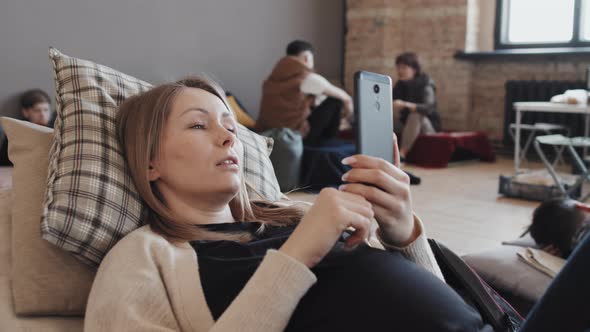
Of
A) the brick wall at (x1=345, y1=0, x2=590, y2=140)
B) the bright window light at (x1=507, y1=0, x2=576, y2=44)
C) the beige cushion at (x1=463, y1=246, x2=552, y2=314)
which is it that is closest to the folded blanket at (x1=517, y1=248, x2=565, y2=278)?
the beige cushion at (x1=463, y1=246, x2=552, y2=314)

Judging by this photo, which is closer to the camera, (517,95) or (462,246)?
(462,246)

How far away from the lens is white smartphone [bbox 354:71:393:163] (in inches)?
38.3

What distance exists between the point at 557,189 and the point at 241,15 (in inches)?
137

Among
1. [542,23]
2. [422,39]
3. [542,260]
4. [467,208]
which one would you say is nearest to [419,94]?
[422,39]

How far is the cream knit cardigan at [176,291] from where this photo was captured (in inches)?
37.3

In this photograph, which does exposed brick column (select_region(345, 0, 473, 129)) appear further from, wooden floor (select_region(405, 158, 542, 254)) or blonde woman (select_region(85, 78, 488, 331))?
blonde woman (select_region(85, 78, 488, 331))

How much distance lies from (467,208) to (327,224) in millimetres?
3616

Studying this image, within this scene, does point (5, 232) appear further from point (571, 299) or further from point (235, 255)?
point (571, 299)

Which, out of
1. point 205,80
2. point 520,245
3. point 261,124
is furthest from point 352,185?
point 261,124

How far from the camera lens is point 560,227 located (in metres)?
2.51

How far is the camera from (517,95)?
6.65 meters

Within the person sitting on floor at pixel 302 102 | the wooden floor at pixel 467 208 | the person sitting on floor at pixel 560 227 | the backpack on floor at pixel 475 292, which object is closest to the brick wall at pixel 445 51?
the wooden floor at pixel 467 208

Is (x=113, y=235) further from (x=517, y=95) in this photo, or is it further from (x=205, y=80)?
(x=517, y=95)

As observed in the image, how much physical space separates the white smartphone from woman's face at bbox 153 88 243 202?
33 centimetres
